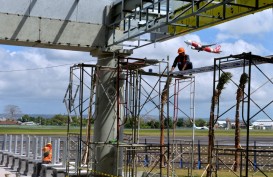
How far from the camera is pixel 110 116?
837 inches

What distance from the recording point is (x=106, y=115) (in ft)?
69.5

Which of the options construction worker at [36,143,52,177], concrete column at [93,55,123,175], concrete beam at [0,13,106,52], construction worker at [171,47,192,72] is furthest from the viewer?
construction worker at [171,47,192,72]

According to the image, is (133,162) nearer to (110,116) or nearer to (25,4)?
(110,116)

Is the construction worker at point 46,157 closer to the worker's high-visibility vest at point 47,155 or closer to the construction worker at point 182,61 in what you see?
the worker's high-visibility vest at point 47,155

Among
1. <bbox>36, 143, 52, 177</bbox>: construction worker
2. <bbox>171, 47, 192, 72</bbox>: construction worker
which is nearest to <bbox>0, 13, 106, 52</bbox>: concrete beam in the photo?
<bbox>171, 47, 192, 72</bbox>: construction worker

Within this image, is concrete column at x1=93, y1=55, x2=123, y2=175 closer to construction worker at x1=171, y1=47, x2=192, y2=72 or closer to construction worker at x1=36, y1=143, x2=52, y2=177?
construction worker at x1=36, y1=143, x2=52, y2=177

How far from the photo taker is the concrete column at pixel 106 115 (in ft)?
68.7

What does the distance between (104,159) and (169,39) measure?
5.95 meters

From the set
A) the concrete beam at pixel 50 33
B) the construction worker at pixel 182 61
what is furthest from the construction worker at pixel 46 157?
the construction worker at pixel 182 61

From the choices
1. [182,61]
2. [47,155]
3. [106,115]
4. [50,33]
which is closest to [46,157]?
[47,155]

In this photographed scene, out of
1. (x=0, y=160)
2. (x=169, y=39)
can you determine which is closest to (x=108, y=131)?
(x=169, y=39)

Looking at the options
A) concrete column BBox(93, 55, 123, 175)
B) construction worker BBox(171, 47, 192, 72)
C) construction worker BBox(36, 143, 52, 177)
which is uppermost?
construction worker BBox(171, 47, 192, 72)

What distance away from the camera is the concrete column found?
21.0 metres

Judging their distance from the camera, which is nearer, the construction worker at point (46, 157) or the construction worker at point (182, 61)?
the construction worker at point (46, 157)
